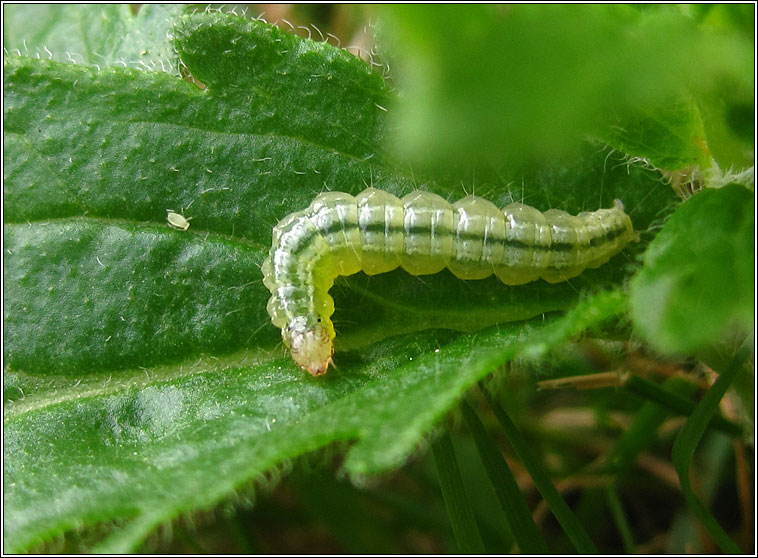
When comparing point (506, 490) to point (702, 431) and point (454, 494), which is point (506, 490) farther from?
point (702, 431)

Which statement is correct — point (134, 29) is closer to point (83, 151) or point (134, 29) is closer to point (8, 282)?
point (83, 151)

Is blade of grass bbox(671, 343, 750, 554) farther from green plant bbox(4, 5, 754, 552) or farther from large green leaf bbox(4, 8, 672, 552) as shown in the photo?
large green leaf bbox(4, 8, 672, 552)

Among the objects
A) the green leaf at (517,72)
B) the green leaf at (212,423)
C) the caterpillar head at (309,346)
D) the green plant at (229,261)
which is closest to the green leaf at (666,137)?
the green plant at (229,261)

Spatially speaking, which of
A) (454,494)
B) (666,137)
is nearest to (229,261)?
(454,494)

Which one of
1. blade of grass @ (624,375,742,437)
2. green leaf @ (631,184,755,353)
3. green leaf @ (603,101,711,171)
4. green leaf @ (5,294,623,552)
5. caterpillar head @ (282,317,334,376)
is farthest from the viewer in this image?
blade of grass @ (624,375,742,437)

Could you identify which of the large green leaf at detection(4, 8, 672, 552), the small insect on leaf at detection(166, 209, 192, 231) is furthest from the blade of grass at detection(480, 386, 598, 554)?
the small insect on leaf at detection(166, 209, 192, 231)

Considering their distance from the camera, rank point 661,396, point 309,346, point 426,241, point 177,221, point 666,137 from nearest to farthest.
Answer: point 666,137
point 309,346
point 177,221
point 426,241
point 661,396

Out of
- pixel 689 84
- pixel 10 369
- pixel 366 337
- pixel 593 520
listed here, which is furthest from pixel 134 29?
pixel 593 520
